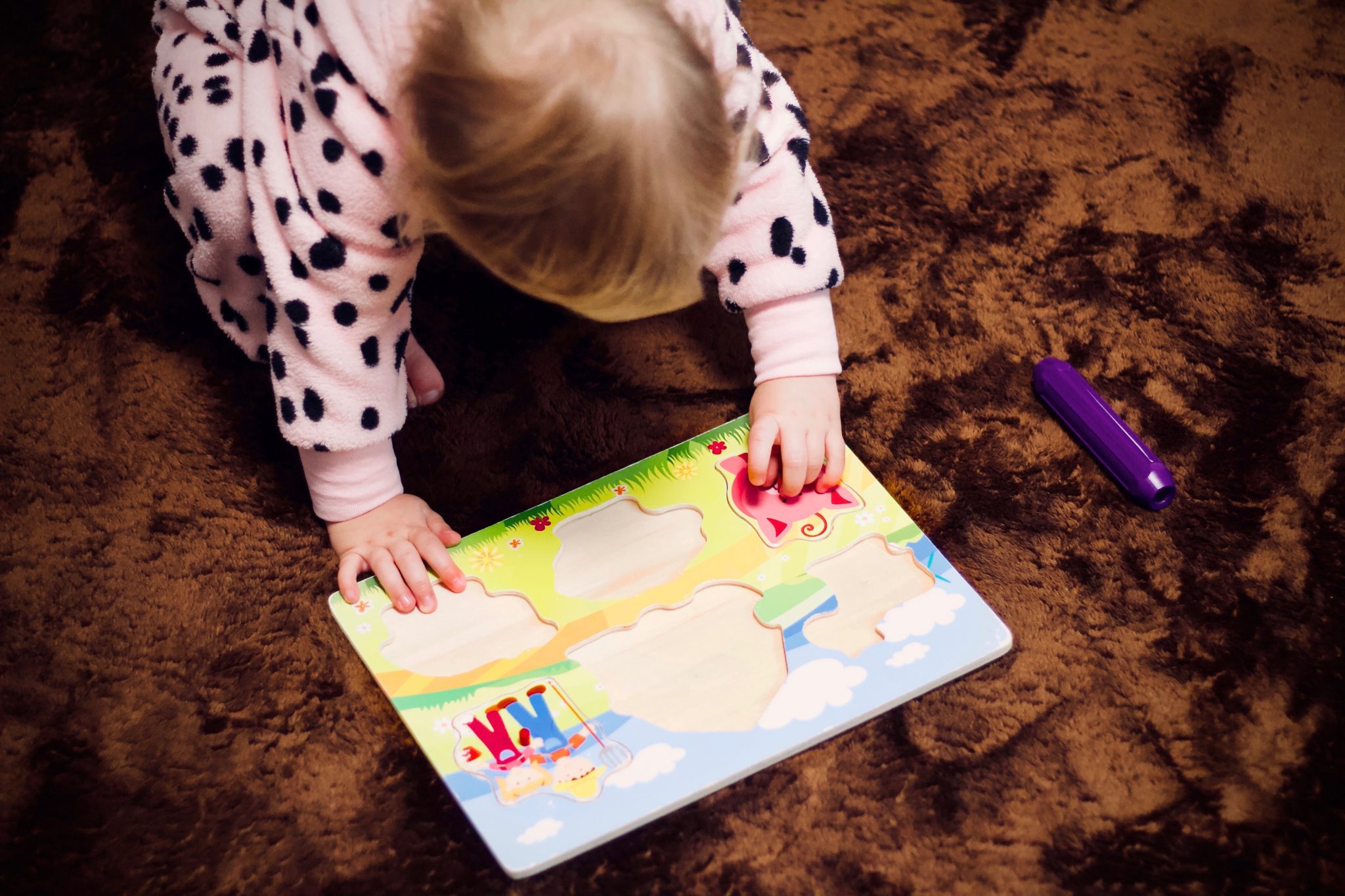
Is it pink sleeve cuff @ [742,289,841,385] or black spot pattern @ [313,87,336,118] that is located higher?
black spot pattern @ [313,87,336,118]

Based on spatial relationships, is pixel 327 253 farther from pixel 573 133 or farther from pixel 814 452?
pixel 814 452

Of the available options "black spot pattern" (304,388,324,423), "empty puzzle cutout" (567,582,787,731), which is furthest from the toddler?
"empty puzzle cutout" (567,582,787,731)

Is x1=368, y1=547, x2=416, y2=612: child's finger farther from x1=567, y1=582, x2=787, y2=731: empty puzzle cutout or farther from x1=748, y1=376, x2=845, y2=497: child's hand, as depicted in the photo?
x1=748, y1=376, x2=845, y2=497: child's hand

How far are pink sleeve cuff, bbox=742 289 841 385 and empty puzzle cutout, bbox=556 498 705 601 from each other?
0.12m

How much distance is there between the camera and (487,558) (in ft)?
2.37

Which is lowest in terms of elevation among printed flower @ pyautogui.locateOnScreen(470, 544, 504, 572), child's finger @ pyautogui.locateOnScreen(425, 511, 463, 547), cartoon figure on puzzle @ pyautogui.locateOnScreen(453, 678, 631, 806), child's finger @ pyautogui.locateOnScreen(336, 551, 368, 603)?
cartoon figure on puzzle @ pyautogui.locateOnScreen(453, 678, 631, 806)

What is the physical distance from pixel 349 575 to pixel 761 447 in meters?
0.29

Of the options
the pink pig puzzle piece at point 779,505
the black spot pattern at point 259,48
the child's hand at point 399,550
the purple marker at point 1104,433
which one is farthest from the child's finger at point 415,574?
the purple marker at point 1104,433

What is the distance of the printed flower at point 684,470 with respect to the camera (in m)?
0.76

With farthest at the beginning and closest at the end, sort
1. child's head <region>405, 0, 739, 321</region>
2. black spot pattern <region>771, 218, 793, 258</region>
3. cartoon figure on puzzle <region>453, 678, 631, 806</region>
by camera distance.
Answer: black spot pattern <region>771, 218, 793, 258</region> < cartoon figure on puzzle <region>453, 678, 631, 806</region> < child's head <region>405, 0, 739, 321</region>

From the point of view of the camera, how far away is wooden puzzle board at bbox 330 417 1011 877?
0.62m

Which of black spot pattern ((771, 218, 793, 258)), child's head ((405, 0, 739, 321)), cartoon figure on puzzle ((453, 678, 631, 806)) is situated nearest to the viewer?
child's head ((405, 0, 739, 321))

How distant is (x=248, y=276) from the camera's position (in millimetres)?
731

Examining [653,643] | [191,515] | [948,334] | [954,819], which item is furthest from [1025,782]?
[191,515]
